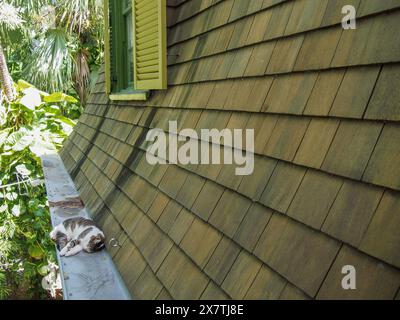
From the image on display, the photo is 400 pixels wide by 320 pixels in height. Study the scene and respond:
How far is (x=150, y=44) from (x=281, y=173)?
202cm

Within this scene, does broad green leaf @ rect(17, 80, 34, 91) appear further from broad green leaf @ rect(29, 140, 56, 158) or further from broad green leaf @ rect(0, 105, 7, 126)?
broad green leaf @ rect(29, 140, 56, 158)

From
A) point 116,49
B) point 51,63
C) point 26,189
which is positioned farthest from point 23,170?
point 116,49

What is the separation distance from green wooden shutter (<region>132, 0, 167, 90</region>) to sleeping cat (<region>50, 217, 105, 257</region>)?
3.37 feet

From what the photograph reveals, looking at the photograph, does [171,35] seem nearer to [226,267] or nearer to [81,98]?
[226,267]

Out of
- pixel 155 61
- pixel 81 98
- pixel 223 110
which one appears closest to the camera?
pixel 223 110

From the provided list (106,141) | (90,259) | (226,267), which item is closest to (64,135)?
(106,141)

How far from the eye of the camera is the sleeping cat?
2.60 meters

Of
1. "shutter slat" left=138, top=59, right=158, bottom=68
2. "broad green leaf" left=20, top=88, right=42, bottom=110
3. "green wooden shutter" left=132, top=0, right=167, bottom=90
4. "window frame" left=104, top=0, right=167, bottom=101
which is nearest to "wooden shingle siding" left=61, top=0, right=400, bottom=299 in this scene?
"green wooden shutter" left=132, top=0, right=167, bottom=90

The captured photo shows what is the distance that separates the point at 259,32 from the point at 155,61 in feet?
4.21

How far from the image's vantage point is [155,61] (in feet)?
9.85

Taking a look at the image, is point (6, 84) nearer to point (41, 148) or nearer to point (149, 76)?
point (41, 148)

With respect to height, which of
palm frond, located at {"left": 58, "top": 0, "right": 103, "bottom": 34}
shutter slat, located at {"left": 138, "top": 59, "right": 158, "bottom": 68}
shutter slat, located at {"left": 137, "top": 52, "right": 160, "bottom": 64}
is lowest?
shutter slat, located at {"left": 138, "top": 59, "right": 158, "bottom": 68}

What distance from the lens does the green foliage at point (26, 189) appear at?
688 centimetres
